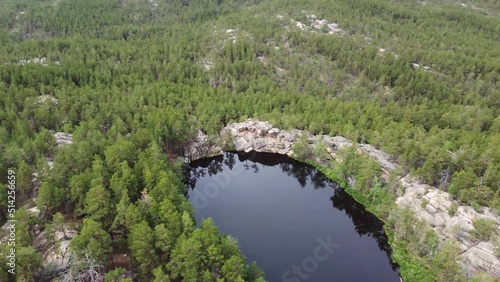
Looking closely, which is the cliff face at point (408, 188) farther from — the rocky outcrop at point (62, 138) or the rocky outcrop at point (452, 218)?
the rocky outcrop at point (62, 138)

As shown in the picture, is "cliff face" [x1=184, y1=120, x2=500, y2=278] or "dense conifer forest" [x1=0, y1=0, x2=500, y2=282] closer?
"dense conifer forest" [x1=0, y1=0, x2=500, y2=282]

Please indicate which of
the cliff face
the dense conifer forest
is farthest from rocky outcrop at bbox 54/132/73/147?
the cliff face

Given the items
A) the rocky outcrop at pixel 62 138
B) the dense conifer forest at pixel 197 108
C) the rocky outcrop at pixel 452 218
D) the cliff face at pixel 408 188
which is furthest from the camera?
the rocky outcrop at pixel 62 138

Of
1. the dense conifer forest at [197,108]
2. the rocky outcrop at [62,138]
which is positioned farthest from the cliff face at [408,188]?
the rocky outcrop at [62,138]

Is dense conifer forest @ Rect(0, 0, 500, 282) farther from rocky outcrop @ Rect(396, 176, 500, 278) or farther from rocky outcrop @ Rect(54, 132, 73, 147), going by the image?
rocky outcrop @ Rect(54, 132, 73, 147)

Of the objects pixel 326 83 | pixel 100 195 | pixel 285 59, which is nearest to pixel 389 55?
pixel 326 83

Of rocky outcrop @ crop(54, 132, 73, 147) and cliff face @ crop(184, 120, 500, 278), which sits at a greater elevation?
rocky outcrop @ crop(54, 132, 73, 147)

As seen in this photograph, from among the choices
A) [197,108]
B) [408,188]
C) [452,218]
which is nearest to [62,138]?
[197,108]
